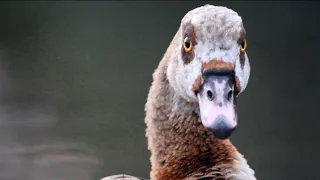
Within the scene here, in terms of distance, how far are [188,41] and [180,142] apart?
1.00ft

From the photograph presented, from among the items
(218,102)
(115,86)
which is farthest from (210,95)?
(115,86)

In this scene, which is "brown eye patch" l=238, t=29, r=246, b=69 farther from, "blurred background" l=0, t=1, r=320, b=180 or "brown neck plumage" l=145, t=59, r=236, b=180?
"blurred background" l=0, t=1, r=320, b=180

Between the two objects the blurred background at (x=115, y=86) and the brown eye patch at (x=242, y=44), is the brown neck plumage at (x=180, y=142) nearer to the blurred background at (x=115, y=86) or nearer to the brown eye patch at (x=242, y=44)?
the brown eye patch at (x=242, y=44)

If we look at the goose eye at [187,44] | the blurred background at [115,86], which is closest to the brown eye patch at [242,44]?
the goose eye at [187,44]

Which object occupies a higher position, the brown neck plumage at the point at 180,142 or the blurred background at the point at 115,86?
the blurred background at the point at 115,86

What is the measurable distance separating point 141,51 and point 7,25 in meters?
1.04

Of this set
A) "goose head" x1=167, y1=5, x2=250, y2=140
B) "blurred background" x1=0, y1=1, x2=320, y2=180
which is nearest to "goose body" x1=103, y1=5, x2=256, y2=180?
"goose head" x1=167, y1=5, x2=250, y2=140

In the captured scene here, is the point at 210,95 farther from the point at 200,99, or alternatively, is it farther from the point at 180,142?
the point at 180,142

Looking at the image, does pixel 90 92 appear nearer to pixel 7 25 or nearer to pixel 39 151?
pixel 39 151

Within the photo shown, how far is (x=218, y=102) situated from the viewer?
1257 millimetres

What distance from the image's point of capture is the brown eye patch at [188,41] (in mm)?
1355

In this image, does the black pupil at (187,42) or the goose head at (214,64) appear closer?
the goose head at (214,64)

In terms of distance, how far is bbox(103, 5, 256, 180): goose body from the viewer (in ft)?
4.21

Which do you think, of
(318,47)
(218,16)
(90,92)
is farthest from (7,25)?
(218,16)
